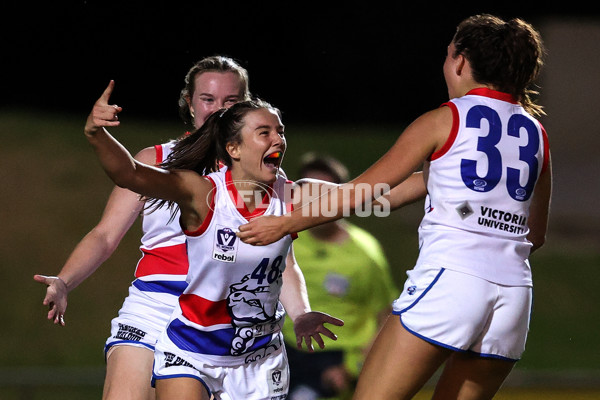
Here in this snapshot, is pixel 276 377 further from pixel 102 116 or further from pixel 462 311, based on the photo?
pixel 102 116

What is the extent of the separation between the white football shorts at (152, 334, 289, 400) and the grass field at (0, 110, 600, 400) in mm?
4206

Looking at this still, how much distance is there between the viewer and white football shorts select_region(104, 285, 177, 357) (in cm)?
393

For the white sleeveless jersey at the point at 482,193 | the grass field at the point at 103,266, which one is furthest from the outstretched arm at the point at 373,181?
the grass field at the point at 103,266

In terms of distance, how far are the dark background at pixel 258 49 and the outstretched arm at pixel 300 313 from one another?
9967 millimetres

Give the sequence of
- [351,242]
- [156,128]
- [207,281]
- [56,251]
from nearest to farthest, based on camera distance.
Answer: [207,281] → [351,242] → [56,251] → [156,128]

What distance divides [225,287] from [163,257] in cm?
64

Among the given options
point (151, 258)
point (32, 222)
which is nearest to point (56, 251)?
point (32, 222)

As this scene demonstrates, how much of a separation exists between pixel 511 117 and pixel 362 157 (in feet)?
45.5

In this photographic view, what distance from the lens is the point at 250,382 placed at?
354cm

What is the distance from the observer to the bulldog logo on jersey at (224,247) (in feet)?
11.2

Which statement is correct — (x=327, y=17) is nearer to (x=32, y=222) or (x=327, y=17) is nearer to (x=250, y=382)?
(x=32, y=222)

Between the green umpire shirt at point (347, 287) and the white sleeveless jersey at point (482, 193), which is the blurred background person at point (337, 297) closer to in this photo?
the green umpire shirt at point (347, 287)

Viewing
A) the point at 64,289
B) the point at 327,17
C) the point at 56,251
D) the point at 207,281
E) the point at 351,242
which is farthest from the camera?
the point at 327,17

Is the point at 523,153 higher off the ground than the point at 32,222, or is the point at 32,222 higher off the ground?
the point at 523,153
